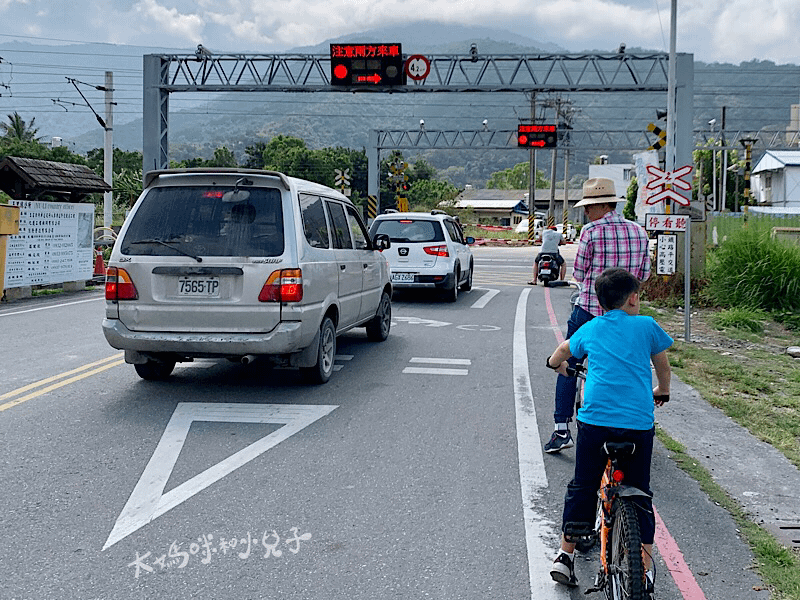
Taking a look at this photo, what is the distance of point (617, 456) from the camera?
3969mm

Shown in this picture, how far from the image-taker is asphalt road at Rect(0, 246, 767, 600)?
425 centimetres

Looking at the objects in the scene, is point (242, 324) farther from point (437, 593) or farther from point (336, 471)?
point (437, 593)

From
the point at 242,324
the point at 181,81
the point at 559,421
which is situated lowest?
the point at 559,421

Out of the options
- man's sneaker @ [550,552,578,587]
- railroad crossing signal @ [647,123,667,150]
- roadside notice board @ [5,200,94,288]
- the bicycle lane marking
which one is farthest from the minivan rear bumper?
railroad crossing signal @ [647,123,667,150]

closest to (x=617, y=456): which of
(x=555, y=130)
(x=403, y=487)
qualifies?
(x=403, y=487)

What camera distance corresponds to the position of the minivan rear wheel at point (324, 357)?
27.8ft

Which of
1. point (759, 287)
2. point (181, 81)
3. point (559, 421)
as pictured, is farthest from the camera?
A: point (181, 81)

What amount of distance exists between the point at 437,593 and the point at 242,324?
4.12 m

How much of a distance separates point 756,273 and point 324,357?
10445mm

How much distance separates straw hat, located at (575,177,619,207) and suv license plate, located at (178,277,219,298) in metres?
3.30

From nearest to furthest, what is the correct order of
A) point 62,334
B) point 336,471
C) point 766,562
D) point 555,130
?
1. point 766,562
2. point 336,471
3. point 62,334
4. point 555,130

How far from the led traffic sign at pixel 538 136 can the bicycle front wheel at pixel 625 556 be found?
42284mm

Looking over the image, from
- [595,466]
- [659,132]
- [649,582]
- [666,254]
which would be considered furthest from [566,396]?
[659,132]

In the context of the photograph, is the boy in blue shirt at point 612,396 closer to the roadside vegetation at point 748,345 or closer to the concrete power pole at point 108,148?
the roadside vegetation at point 748,345
